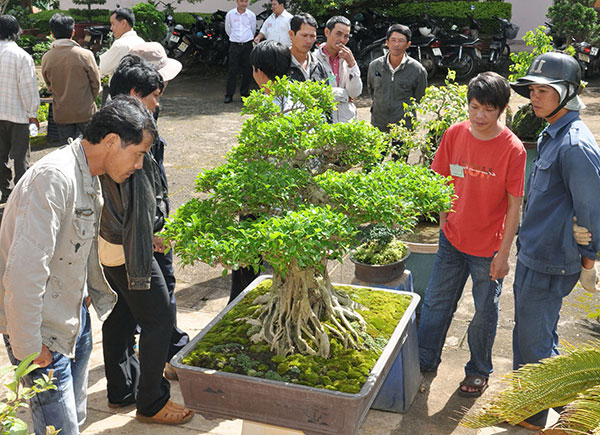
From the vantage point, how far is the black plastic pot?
4410 mm

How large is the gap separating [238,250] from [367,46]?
10.6 meters

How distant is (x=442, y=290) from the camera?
418 cm

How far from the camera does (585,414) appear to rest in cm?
267

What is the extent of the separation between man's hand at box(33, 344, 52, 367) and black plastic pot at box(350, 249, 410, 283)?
223 cm

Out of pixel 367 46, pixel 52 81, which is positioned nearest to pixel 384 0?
pixel 367 46

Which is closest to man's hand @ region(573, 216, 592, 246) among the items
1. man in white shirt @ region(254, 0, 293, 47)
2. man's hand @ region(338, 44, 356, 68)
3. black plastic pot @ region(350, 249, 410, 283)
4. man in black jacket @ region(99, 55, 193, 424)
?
black plastic pot @ region(350, 249, 410, 283)

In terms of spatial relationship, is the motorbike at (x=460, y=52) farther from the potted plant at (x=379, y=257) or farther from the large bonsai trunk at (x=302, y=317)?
the large bonsai trunk at (x=302, y=317)

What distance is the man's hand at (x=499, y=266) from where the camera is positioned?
3.84m

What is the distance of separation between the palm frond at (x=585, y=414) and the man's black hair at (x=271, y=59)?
2.67 meters

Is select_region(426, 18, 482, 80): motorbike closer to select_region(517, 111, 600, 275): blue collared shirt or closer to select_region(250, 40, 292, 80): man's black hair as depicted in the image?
select_region(250, 40, 292, 80): man's black hair

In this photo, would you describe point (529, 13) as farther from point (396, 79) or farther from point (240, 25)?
point (396, 79)

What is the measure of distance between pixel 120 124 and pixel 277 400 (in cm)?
132

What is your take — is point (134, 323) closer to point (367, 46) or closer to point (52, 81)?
point (52, 81)

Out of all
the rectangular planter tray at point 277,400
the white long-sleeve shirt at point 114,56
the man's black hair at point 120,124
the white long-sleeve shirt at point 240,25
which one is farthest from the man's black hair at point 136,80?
the white long-sleeve shirt at point 240,25
